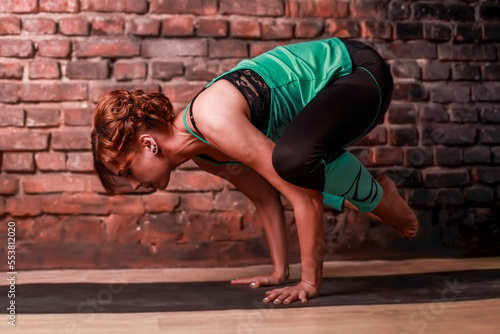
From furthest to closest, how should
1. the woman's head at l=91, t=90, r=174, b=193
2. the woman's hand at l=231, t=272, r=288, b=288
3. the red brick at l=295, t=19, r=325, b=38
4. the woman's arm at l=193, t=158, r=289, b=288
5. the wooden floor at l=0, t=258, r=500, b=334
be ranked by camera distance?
the red brick at l=295, t=19, r=325, b=38 < the woman's arm at l=193, t=158, r=289, b=288 < the woman's hand at l=231, t=272, r=288, b=288 < the woman's head at l=91, t=90, r=174, b=193 < the wooden floor at l=0, t=258, r=500, b=334

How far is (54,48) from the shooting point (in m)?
2.15

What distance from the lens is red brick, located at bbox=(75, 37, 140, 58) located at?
7.07ft

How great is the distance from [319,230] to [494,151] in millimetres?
1282

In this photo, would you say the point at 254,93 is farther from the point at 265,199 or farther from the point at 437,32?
the point at 437,32

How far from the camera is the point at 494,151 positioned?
7.62 ft

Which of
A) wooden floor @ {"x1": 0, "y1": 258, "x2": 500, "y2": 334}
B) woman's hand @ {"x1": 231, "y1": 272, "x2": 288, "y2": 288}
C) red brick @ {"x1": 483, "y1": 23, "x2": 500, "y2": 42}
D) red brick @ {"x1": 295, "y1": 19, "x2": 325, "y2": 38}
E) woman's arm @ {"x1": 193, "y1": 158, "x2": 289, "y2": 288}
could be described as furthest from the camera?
red brick @ {"x1": 483, "y1": 23, "x2": 500, "y2": 42}

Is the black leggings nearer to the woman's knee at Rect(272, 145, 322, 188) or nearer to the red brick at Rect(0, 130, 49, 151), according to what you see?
the woman's knee at Rect(272, 145, 322, 188)

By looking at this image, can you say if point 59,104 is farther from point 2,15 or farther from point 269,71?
point 269,71

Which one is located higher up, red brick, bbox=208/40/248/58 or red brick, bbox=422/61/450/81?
red brick, bbox=208/40/248/58

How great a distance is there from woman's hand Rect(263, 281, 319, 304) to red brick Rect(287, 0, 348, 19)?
1.28 m

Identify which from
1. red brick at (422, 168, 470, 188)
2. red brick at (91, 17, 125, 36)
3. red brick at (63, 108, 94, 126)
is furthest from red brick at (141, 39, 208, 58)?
red brick at (422, 168, 470, 188)

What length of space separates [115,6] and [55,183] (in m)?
0.80

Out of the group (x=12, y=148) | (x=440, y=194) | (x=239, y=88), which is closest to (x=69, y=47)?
(x=12, y=148)

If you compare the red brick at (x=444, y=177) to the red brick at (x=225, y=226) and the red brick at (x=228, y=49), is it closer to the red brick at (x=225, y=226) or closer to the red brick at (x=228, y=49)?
the red brick at (x=225, y=226)
